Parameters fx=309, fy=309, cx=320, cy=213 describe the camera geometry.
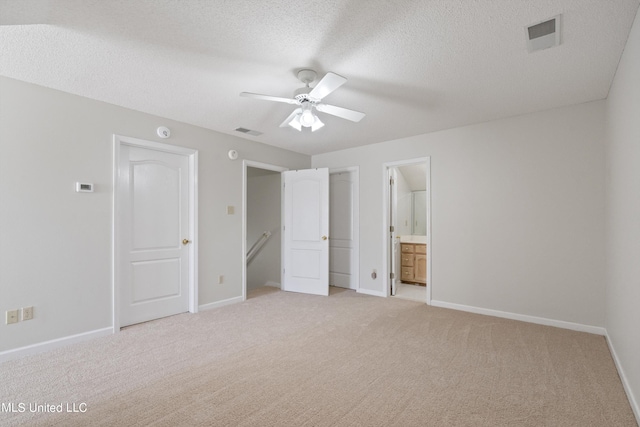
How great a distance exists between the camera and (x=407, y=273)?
6016 millimetres

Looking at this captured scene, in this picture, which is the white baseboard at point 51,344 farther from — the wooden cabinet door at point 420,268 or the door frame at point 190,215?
the wooden cabinet door at point 420,268

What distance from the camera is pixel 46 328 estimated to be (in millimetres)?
2848

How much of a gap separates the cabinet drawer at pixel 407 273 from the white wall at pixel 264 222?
7.95ft

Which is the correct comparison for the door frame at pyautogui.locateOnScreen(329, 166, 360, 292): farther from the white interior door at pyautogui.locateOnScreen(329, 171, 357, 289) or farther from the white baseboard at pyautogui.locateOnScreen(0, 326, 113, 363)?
the white baseboard at pyautogui.locateOnScreen(0, 326, 113, 363)

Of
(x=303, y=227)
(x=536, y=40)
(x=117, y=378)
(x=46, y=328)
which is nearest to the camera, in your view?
(x=536, y=40)

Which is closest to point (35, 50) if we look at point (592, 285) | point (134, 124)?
point (134, 124)

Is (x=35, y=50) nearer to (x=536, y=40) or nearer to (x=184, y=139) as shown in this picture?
(x=184, y=139)

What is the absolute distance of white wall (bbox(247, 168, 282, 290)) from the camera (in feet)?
19.3

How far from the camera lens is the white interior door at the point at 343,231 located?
212 inches

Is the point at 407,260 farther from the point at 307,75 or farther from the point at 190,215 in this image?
the point at 307,75

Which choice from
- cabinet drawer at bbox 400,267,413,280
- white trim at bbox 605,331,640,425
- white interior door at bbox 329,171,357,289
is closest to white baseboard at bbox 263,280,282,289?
white interior door at bbox 329,171,357,289

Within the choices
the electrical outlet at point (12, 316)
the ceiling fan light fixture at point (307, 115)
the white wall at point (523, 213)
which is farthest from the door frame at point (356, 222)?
the electrical outlet at point (12, 316)

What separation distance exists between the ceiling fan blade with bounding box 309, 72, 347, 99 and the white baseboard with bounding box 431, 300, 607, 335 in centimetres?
329

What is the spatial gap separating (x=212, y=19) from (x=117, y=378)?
2.64 m
